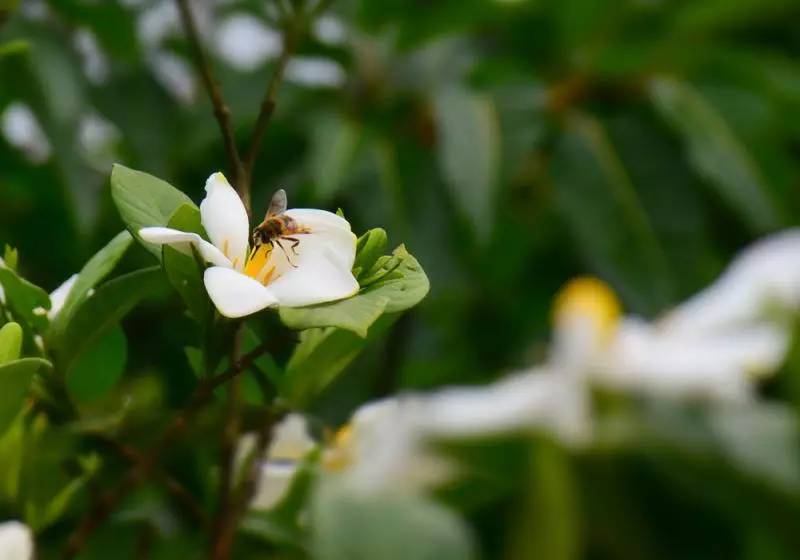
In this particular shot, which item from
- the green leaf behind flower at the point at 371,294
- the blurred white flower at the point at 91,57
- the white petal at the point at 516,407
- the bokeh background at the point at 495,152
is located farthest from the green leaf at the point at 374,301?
the white petal at the point at 516,407

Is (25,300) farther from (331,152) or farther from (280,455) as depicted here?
(331,152)

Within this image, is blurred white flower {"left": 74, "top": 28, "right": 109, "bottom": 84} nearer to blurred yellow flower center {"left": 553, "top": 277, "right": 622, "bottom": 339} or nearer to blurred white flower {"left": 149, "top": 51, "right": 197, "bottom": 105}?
blurred white flower {"left": 149, "top": 51, "right": 197, "bottom": 105}

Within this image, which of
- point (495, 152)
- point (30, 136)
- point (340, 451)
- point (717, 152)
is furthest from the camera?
point (717, 152)

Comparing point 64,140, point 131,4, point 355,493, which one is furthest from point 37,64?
point 355,493

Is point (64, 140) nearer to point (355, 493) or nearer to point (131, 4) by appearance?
point (131, 4)

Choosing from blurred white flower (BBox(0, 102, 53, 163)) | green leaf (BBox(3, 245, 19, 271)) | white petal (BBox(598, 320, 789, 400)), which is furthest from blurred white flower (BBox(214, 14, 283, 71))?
green leaf (BBox(3, 245, 19, 271))

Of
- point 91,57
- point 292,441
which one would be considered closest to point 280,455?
point 292,441

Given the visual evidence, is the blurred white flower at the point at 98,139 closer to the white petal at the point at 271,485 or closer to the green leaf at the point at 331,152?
the green leaf at the point at 331,152
